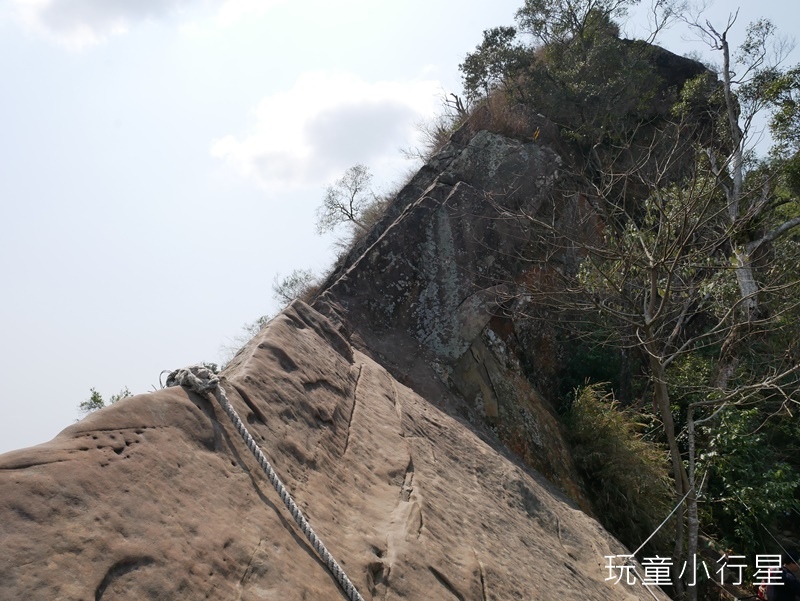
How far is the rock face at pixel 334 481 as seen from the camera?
6.86 feet

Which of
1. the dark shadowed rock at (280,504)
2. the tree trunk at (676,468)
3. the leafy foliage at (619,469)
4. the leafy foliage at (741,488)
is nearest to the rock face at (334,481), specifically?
the dark shadowed rock at (280,504)

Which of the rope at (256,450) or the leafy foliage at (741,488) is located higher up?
the leafy foliage at (741,488)

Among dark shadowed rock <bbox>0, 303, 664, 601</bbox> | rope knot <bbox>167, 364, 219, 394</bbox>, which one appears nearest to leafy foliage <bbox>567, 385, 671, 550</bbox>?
dark shadowed rock <bbox>0, 303, 664, 601</bbox>

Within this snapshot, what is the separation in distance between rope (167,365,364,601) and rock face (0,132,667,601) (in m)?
0.03

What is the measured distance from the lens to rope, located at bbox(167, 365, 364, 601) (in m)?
2.61

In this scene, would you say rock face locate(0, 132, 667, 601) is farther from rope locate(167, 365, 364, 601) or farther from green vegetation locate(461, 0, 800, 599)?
green vegetation locate(461, 0, 800, 599)

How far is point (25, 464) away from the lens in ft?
6.90

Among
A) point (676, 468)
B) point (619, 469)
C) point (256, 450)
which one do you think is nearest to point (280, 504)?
point (256, 450)

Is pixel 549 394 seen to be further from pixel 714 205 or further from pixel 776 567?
pixel 714 205

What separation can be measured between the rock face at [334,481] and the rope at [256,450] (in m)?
0.03

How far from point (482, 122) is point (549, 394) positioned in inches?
159

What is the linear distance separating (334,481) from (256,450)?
585mm

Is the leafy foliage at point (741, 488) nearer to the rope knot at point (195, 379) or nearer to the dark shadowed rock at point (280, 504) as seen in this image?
the dark shadowed rock at point (280, 504)

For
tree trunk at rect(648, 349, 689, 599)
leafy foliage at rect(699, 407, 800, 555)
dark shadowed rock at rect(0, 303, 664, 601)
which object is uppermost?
leafy foliage at rect(699, 407, 800, 555)
